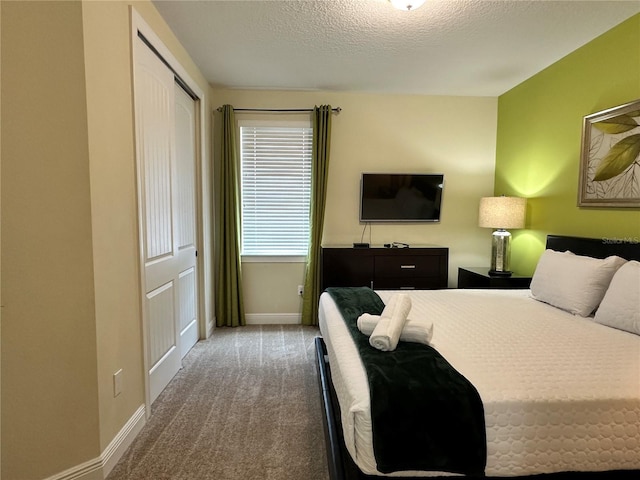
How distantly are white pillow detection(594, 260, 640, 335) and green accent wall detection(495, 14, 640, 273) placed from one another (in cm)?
53

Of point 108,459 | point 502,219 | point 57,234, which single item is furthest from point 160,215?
point 502,219

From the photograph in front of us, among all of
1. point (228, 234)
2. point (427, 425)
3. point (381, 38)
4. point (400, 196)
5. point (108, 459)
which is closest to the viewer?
point (427, 425)

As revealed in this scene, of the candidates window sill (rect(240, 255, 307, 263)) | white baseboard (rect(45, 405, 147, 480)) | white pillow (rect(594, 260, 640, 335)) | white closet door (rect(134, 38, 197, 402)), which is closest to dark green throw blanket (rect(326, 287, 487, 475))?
white pillow (rect(594, 260, 640, 335))

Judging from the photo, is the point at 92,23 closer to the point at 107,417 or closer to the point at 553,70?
the point at 107,417

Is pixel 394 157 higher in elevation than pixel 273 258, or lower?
higher

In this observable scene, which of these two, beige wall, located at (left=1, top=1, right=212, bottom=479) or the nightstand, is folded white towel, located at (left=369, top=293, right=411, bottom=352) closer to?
beige wall, located at (left=1, top=1, right=212, bottom=479)

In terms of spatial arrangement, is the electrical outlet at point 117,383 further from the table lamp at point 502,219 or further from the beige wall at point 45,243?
the table lamp at point 502,219

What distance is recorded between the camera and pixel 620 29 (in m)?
2.46

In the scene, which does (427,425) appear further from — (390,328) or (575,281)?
(575,281)

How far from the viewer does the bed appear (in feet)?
3.97

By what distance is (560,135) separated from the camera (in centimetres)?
304

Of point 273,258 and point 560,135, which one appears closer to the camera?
point 560,135

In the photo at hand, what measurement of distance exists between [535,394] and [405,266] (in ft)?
8.03

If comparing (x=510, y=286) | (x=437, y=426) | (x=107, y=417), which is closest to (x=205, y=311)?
(x=107, y=417)
